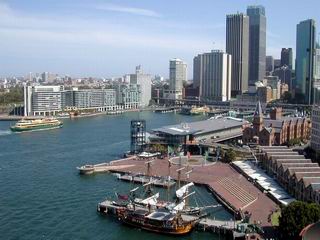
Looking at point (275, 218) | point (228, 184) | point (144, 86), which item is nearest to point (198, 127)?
point (228, 184)

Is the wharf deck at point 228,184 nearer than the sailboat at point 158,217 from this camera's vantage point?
No

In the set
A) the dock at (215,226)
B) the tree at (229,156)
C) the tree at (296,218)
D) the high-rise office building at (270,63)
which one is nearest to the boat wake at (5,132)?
the tree at (229,156)

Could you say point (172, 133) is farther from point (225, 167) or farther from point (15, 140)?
point (15, 140)

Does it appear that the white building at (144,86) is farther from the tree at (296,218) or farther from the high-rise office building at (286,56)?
the tree at (296,218)

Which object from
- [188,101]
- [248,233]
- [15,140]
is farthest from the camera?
[188,101]

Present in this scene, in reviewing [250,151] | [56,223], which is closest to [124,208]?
[56,223]

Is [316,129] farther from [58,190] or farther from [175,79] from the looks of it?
[175,79]

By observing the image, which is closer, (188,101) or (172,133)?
(172,133)
